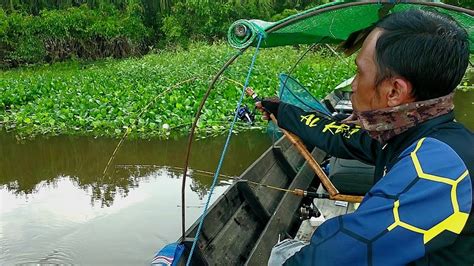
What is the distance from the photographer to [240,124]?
22.1 ft

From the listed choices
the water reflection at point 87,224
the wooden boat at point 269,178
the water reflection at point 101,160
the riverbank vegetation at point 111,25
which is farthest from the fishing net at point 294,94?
the riverbank vegetation at point 111,25

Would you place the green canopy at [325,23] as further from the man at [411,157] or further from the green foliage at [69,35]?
the green foliage at [69,35]

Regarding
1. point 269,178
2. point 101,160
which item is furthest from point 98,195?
point 269,178

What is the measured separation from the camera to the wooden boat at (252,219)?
7.42 feet

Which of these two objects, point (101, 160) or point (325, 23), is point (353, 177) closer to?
point (325, 23)

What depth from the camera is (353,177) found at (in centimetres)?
253

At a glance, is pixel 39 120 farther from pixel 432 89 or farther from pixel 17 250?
pixel 432 89

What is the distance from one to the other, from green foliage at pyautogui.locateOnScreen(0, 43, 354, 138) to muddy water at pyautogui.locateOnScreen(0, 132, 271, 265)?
45 centimetres

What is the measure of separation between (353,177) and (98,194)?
2.96m

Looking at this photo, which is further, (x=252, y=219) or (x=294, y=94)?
(x=252, y=219)

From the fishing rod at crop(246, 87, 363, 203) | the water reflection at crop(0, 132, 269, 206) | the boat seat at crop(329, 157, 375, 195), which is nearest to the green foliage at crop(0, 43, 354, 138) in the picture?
the water reflection at crop(0, 132, 269, 206)

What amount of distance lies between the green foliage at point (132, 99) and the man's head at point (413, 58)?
412 cm

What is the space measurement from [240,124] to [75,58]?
1264 cm

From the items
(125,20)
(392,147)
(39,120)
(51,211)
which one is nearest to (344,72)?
(39,120)
